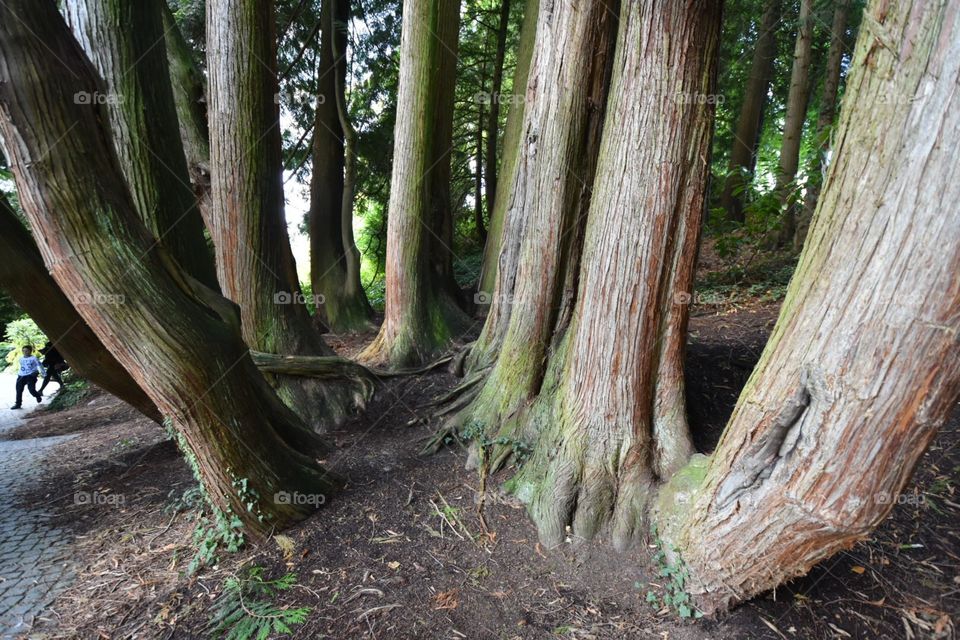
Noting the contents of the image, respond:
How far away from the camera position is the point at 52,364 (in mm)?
9070

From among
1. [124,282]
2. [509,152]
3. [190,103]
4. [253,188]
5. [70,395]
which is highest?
[509,152]

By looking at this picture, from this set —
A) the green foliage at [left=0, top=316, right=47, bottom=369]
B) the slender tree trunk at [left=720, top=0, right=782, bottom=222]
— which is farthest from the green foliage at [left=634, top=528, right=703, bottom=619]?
the green foliage at [left=0, top=316, right=47, bottom=369]

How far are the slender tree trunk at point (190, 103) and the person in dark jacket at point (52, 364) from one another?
18.4 feet

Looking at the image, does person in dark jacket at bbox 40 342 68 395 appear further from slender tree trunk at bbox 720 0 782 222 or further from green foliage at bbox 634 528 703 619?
slender tree trunk at bbox 720 0 782 222

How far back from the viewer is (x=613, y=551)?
118 inches

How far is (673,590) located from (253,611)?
84.6 inches

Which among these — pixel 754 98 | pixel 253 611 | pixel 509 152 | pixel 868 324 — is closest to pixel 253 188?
pixel 509 152

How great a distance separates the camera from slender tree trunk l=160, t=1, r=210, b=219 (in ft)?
16.8

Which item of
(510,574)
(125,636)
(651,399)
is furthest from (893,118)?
(125,636)

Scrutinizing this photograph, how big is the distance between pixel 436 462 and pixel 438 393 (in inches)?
42.9

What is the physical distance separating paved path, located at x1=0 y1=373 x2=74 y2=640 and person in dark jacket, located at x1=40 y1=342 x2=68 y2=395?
468 cm

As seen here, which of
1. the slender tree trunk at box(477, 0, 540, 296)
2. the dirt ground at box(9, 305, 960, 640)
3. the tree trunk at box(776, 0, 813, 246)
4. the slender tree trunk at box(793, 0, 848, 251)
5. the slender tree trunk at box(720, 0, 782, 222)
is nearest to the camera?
the dirt ground at box(9, 305, 960, 640)

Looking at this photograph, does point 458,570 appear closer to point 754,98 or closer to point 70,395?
point 70,395

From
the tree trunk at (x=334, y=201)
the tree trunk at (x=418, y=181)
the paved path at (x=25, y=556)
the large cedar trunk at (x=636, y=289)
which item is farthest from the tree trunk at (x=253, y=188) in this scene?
the tree trunk at (x=334, y=201)
